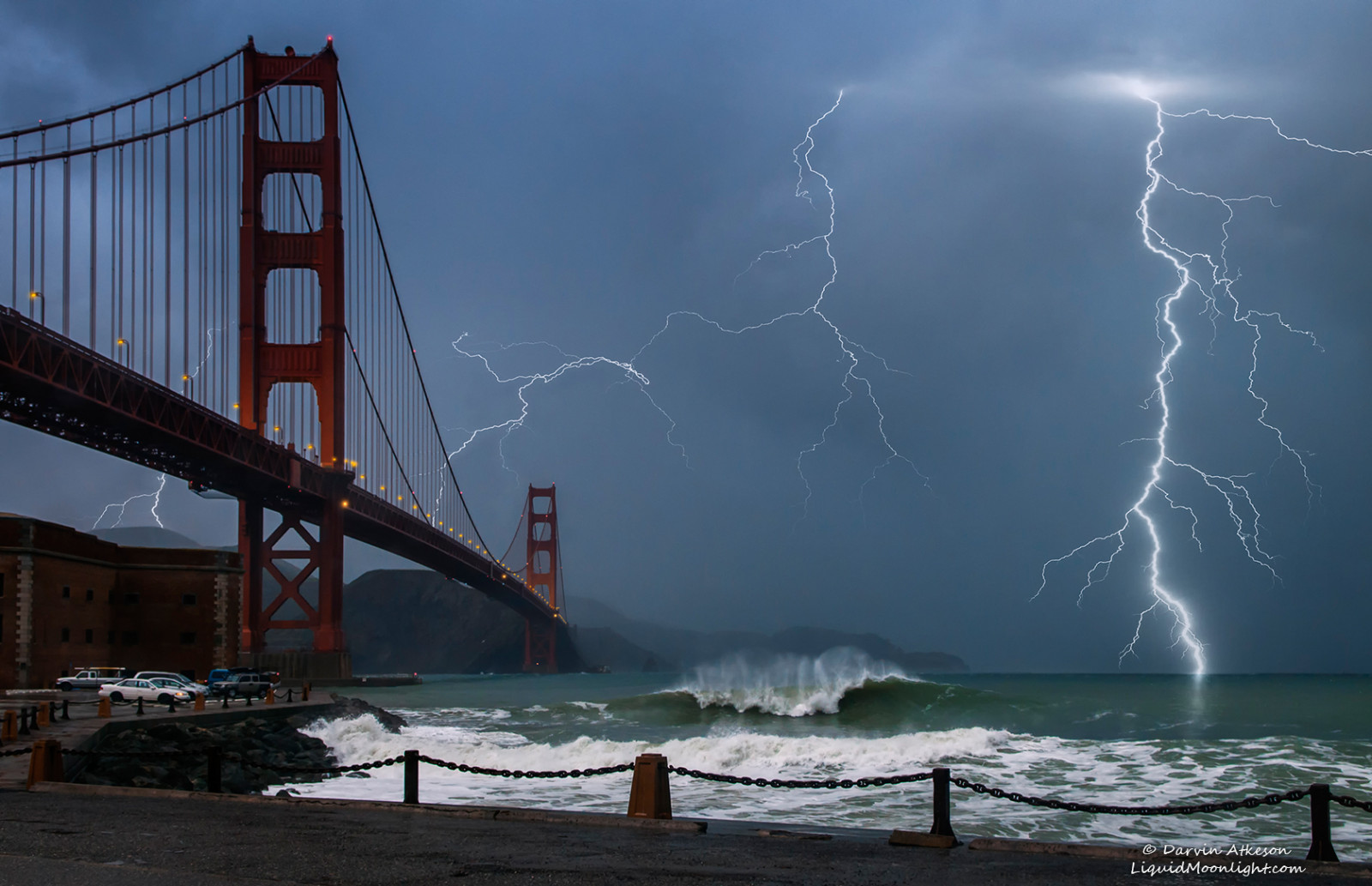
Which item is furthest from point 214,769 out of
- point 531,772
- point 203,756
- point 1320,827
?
point 1320,827

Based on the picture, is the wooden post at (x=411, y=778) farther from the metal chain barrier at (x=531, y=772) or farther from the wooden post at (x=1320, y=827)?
the wooden post at (x=1320, y=827)

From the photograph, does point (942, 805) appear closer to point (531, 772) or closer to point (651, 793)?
point (651, 793)

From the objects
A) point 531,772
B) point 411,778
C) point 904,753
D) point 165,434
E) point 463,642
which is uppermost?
point 165,434

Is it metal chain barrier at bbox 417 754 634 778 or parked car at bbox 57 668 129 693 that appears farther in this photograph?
parked car at bbox 57 668 129 693

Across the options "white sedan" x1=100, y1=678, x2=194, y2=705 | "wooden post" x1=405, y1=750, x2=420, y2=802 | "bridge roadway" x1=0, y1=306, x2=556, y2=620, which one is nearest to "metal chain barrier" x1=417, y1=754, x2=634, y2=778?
"wooden post" x1=405, y1=750, x2=420, y2=802

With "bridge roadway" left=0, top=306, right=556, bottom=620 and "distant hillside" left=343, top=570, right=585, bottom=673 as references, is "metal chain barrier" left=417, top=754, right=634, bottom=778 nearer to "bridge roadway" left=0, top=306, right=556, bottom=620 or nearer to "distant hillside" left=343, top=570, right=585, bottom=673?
"bridge roadway" left=0, top=306, right=556, bottom=620
